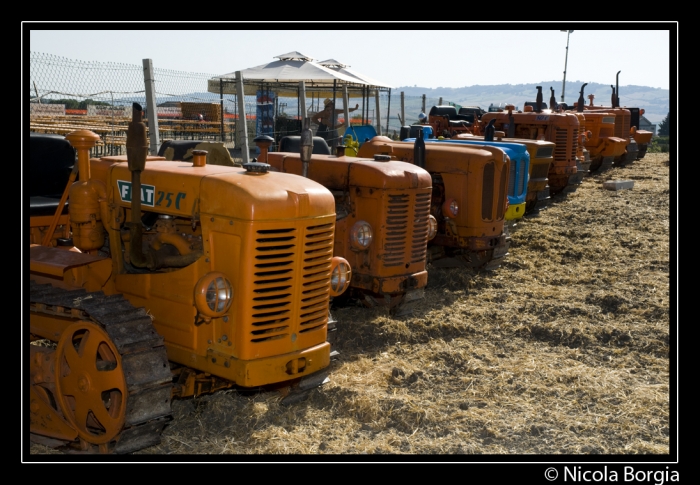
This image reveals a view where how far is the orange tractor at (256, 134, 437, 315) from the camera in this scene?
22.7 feet

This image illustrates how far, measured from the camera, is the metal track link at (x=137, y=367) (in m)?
3.91

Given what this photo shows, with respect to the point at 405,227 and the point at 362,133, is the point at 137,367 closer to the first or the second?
the point at 405,227

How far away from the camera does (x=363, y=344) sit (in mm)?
6551

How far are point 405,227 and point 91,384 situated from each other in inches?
144

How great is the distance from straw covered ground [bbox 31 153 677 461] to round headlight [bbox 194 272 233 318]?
2.83 ft

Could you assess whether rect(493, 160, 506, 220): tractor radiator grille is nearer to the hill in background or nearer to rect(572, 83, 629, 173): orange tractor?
rect(572, 83, 629, 173): orange tractor

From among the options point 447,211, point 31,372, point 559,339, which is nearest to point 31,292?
point 31,372

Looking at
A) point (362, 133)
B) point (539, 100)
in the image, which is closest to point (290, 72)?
point (362, 133)

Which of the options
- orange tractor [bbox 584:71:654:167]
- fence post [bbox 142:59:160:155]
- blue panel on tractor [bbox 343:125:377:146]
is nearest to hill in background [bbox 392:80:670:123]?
orange tractor [bbox 584:71:654:167]

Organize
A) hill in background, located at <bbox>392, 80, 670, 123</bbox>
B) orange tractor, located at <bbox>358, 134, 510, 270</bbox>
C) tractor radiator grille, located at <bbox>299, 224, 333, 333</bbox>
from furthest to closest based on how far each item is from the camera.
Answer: hill in background, located at <bbox>392, 80, 670, 123</bbox>
orange tractor, located at <bbox>358, 134, 510, 270</bbox>
tractor radiator grille, located at <bbox>299, 224, 333, 333</bbox>

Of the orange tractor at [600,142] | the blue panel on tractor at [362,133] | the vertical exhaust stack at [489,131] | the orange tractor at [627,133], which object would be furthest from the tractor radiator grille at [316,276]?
the orange tractor at [627,133]

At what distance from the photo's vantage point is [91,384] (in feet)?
13.6
